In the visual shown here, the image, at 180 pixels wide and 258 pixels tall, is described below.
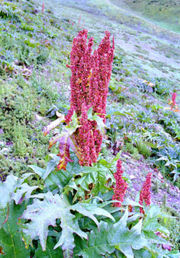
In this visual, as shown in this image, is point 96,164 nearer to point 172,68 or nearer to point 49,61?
point 49,61

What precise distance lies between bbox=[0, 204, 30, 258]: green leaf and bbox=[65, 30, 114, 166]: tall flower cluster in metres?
0.76

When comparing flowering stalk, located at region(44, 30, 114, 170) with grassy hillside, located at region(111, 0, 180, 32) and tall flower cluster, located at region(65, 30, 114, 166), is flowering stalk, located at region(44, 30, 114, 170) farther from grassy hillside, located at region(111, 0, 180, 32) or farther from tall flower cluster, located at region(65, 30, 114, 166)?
grassy hillside, located at region(111, 0, 180, 32)

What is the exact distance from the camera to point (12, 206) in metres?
1.81

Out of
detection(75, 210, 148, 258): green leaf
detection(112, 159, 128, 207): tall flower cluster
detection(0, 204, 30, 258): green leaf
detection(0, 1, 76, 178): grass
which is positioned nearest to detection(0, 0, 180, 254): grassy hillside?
detection(0, 1, 76, 178): grass

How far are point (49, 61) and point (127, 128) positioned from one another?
3172 mm

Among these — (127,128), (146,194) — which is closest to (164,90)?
(127,128)

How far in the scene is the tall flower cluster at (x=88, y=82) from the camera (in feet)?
5.95

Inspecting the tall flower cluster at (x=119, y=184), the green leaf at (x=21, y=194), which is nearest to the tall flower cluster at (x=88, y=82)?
the tall flower cluster at (x=119, y=184)

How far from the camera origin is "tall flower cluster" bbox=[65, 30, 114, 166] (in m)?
1.81

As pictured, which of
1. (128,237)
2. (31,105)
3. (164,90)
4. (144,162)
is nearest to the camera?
(128,237)

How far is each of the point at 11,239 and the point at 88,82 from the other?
4.87 ft

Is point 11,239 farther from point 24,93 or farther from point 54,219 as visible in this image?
point 24,93

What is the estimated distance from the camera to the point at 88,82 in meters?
1.93

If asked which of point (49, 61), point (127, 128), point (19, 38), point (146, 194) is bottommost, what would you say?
point (127, 128)
